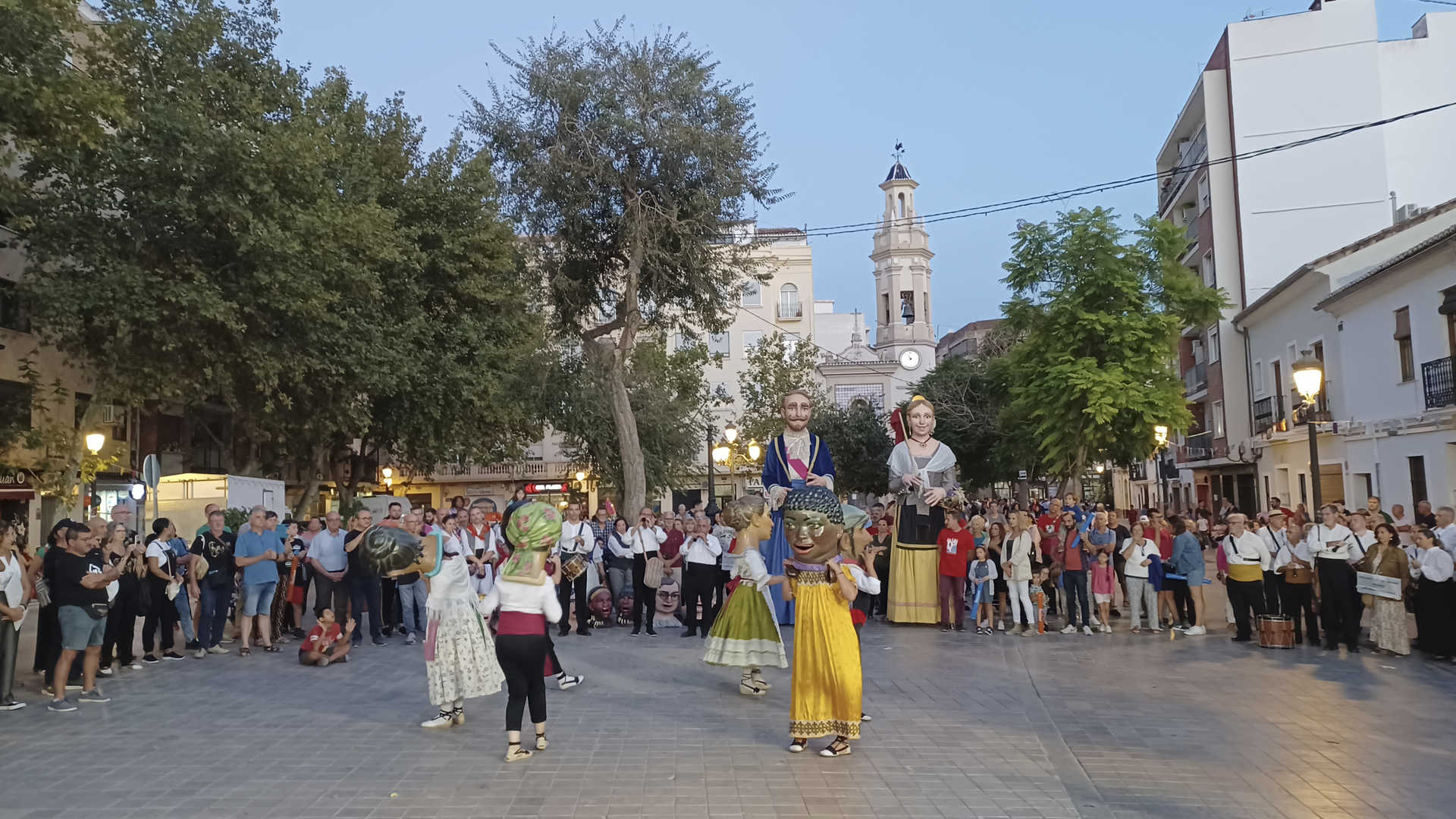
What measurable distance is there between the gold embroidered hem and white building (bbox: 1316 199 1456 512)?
17704 millimetres

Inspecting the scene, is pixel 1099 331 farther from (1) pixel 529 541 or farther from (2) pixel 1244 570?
(1) pixel 529 541

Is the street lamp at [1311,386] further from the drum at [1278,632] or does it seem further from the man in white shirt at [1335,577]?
the drum at [1278,632]

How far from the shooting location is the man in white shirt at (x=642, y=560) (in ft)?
45.1

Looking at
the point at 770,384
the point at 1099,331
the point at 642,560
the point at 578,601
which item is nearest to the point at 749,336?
the point at 770,384

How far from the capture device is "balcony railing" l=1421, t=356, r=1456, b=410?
20109 millimetres

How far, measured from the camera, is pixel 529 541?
704 cm

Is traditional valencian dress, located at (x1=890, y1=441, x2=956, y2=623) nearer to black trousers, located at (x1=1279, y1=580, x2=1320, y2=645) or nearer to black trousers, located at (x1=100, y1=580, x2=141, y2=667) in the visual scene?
black trousers, located at (x1=1279, y1=580, x2=1320, y2=645)

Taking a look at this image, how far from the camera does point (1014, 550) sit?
13359 mm

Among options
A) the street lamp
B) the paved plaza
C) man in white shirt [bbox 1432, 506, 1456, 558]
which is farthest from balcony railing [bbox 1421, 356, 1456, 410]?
the paved plaza

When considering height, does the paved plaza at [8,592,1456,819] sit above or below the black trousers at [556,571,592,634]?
below

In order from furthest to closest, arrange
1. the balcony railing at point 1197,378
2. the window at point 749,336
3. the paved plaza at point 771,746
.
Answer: the window at point 749,336, the balcony railing at point 1197,378, the paved plaza at point 771,746

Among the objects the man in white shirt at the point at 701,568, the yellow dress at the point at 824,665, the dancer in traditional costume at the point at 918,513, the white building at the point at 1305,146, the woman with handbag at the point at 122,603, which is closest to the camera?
the yellow dress at the point at 824,665

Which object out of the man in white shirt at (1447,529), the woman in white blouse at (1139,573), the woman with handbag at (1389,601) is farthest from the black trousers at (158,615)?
the man in white shirt at (1447,529)

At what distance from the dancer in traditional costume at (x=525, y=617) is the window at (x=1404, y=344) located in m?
21.0
